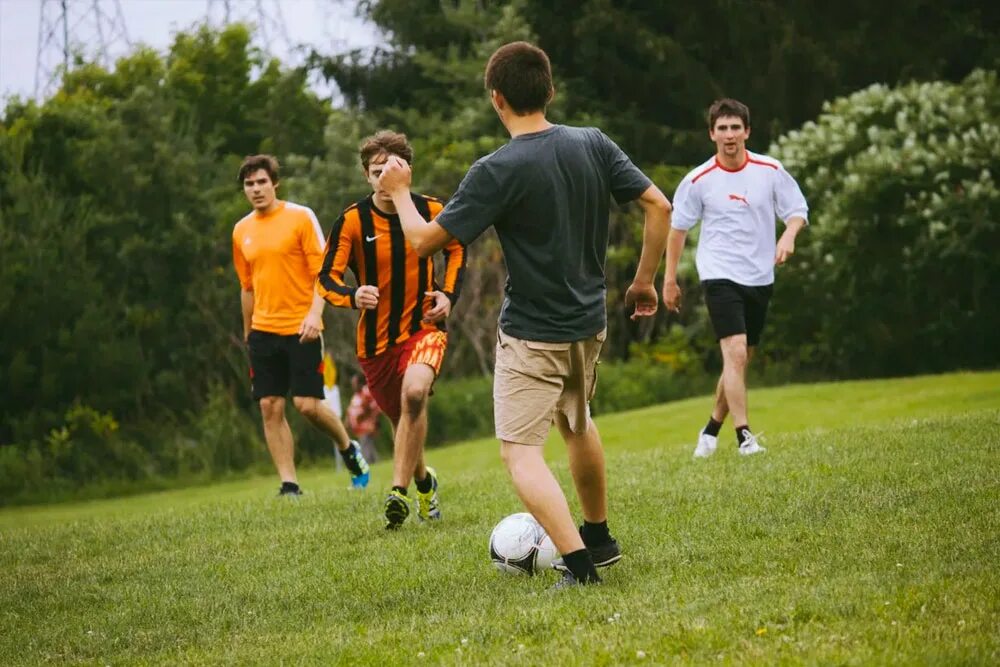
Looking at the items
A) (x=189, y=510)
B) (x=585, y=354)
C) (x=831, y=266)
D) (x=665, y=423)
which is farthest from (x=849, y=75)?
(x=585, y=354)

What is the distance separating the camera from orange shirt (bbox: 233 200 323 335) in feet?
36.4

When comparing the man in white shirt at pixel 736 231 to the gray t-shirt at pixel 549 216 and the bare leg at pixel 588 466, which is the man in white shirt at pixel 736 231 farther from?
the gray t-shirt at pixel 549 216

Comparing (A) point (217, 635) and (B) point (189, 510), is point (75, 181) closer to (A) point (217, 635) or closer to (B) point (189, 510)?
(B) point (189, 510)

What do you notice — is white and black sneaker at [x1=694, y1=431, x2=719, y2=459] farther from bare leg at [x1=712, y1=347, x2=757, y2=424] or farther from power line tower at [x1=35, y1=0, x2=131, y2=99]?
power line tower at [x1=35, y1=0, x2=131, y2=99]

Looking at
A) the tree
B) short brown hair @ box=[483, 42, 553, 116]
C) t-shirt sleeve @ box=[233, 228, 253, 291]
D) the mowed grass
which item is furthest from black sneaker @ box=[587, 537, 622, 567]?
the tree

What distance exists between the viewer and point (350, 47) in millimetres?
28797

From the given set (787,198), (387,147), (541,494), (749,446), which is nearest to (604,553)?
(541,494)

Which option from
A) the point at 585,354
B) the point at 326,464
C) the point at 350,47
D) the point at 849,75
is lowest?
the point at 326,464

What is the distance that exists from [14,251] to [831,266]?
12.0 metres

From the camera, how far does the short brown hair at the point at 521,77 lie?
5711mm

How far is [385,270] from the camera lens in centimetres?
863

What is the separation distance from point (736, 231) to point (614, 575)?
4.73 meters

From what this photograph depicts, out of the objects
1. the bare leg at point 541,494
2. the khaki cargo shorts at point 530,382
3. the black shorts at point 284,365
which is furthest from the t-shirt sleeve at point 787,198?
the bare leg at point 541,494

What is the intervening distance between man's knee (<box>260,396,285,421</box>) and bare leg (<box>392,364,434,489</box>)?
9.88ft
